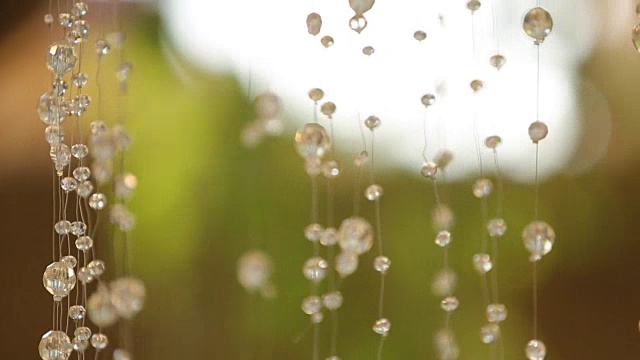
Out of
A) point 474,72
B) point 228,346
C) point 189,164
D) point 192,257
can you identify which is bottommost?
point 228,346

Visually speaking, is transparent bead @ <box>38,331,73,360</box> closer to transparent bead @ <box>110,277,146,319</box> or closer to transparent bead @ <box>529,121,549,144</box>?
transparent bead @ <box>110,277,146,319</box>

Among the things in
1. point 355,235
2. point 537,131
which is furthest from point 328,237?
point 537,131

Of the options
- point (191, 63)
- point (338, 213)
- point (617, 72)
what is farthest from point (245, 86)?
point (617, 72)

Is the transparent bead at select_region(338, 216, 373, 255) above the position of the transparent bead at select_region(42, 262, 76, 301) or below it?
above

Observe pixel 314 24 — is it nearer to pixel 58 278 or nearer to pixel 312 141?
pixel 312 141

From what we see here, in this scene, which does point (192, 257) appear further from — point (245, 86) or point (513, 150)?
point (513, 150)

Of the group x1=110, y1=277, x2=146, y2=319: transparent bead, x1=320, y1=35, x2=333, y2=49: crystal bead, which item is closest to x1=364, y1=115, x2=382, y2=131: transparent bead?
x1=320, y1=35, x2=333, y2=49: crystal bead

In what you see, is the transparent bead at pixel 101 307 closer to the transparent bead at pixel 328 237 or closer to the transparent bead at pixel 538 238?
the transparent bead at pixel 328 237

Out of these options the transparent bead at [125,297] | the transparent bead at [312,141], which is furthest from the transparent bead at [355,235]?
the transparent bead at [125,297]

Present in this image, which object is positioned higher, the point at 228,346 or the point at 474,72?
the point at 474,72
